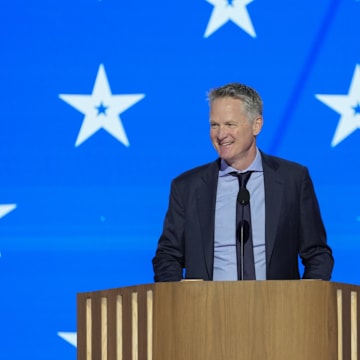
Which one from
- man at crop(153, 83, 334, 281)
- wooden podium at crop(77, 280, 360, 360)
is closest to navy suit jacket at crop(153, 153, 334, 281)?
man at crop(153, 83, 334, 281)

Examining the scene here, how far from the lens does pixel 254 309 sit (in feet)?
9.09

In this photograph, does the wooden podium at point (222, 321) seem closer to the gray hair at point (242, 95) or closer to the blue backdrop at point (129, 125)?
the gray hair at point (242, 95)

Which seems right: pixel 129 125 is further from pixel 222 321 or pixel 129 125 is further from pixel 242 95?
pixel 222 321

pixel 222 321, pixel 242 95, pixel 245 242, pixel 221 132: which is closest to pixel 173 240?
pixel 245 242

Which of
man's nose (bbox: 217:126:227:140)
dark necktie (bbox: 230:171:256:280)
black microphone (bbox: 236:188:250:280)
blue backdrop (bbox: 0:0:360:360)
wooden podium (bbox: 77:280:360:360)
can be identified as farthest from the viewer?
blue backdrop (bbox: 0:0:360:360)

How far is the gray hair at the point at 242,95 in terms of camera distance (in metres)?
3.35

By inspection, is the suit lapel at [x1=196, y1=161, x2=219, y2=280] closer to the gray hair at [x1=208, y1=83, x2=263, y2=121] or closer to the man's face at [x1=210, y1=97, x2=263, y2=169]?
the man's face at [x1=210, y1=97, x2=263, y2=169]

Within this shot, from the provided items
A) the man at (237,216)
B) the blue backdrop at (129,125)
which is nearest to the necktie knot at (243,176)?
the man at (237,216)

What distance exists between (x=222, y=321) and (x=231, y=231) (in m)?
0.54

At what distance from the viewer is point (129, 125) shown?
412 cm

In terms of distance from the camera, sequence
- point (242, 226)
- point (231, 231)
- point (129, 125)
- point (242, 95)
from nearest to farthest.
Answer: point (242, 226) < point (231, 231) < point (242, 95) < point (129, 125)

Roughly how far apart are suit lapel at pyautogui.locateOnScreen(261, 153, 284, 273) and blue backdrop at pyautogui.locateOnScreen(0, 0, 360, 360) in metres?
0.64

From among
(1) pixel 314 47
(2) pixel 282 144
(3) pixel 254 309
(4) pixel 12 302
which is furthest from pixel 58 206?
(3) pixel 254 309

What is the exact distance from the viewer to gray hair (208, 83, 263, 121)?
335 cm
